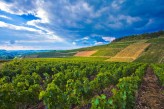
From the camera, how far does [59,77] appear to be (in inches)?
1010

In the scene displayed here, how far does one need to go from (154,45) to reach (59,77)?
312 feet

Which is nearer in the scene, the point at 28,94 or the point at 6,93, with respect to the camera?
the point at 6,93

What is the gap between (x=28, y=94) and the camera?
1722cm

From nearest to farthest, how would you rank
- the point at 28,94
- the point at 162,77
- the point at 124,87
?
the point at 28,94 < the point at 124,87 < the point at 162,77

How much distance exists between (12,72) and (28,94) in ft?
76.7

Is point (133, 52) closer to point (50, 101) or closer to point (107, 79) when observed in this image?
point (107, 79)

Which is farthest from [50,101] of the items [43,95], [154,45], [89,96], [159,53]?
[154,45]

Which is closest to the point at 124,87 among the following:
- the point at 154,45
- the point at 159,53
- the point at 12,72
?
the point at 12,72

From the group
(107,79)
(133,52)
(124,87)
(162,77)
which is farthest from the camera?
(133,52)

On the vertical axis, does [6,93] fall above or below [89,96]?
above

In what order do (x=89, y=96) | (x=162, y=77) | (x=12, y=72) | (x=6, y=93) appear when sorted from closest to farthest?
1. (x=6, y=93)
2. (x=89, y=96)
3. (x=162, y=77)
4. (x=12, y=72)

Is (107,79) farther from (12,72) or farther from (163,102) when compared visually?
(12,72)

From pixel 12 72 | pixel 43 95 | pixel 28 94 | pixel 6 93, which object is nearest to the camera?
pixel 43 95

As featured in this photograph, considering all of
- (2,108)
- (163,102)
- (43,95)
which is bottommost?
(163,102)
